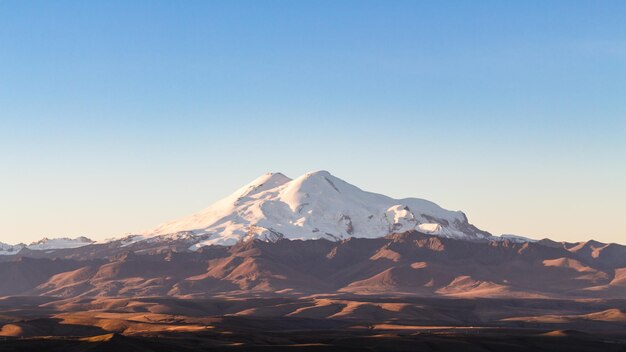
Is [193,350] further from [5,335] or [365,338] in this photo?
[5,335]

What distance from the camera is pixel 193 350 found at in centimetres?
14375

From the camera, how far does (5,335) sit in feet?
616

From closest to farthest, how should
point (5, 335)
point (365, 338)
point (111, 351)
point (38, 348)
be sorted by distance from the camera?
point (111, 351), point (38, 348), point (365, 338), point (5, 335)

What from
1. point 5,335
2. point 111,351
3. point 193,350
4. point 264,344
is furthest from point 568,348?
point 5,335

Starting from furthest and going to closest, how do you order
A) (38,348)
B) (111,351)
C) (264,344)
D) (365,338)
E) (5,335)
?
1. (5,335)
2. (365,338)
3. (264,344)
4. (38,348)
5. (111,351)

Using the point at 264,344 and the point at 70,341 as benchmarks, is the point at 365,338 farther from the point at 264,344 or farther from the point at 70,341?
the point at 70,341

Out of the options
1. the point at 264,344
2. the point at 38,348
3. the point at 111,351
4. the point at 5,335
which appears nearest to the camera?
the point at 111,351

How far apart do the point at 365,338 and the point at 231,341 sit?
23.0 m

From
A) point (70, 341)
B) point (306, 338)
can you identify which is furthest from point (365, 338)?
point (70, 341)

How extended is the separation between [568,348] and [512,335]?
1980 cm

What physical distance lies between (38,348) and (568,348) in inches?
3275

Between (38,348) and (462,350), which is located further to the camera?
(462,350)

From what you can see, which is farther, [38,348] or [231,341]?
[231,341]

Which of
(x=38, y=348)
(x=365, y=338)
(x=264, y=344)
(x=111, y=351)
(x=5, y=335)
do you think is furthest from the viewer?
(x=5, y=335)
